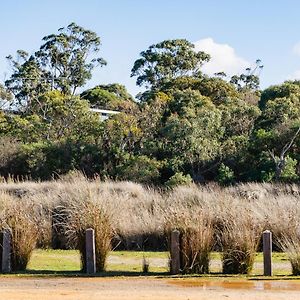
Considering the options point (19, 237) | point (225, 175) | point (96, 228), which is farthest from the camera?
point (225, 175)

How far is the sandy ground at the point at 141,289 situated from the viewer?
10.2m

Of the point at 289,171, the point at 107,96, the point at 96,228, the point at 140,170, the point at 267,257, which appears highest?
the point at 107,96

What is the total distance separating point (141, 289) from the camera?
10.9 meters

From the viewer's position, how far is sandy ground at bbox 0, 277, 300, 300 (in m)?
10.2

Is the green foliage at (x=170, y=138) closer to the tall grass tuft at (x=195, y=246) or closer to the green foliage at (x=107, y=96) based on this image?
the green foliage at (x=107, y=96)

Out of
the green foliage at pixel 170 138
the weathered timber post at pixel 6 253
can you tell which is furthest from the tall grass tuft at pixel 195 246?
the green foliage at pixel 170 138

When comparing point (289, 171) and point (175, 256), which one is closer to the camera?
point (175, 256)

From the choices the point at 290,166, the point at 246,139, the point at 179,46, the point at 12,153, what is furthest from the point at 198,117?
the point at 179,46

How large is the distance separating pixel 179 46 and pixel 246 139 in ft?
70.5

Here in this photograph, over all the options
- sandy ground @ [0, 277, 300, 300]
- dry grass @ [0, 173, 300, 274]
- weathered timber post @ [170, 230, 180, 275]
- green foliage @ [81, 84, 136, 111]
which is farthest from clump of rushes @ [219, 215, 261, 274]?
green foliage @ [81, 84, 136, 111]

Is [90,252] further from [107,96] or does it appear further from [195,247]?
[107,96]

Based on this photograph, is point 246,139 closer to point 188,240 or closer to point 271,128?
point 271,128

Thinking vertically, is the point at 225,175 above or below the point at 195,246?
above

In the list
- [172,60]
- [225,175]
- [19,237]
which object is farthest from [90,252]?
[172,60]
